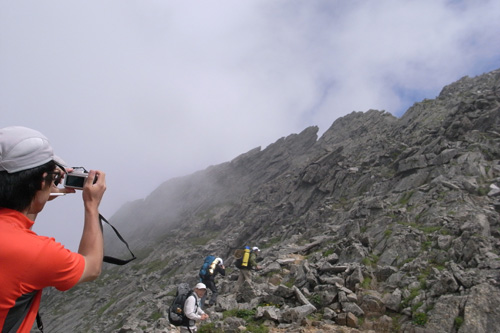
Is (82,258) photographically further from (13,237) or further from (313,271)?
(313,271)

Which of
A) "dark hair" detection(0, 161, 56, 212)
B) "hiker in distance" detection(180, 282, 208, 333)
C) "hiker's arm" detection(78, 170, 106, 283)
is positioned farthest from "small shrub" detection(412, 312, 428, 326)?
"dark hair" detection(0, 161, 56, 212)

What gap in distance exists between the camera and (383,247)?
18328mm

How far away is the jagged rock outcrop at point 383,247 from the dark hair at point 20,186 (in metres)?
11.3

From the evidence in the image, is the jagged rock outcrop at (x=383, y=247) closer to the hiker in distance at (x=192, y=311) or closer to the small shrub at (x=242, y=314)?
the small shrub at (x=242, y=314)

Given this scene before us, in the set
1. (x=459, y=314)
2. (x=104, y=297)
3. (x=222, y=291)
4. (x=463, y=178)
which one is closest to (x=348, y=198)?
(x=463, y=178)

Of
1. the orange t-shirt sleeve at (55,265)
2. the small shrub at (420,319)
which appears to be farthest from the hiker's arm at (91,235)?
the small shrub at (420,319)

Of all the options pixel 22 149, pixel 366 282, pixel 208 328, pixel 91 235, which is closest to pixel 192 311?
pixel 208 328

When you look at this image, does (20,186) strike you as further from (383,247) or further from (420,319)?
(383,247)

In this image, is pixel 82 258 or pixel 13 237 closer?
pixel 13 237

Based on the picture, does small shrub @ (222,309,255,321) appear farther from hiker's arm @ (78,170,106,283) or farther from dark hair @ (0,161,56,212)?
dark hair @ (0,161,56,212)

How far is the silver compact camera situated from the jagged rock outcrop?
10884mm

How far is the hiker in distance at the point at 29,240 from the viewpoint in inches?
88.7

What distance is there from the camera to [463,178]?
2431 centimetres

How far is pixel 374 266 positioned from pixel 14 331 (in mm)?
16632
